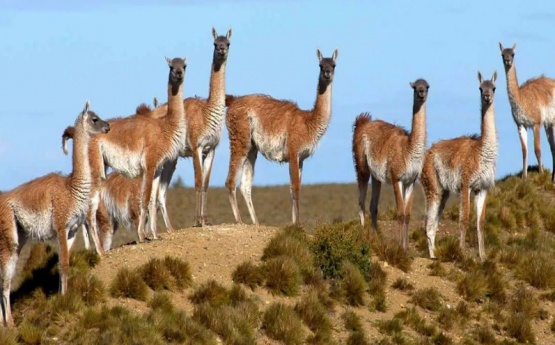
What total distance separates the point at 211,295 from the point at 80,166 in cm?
277

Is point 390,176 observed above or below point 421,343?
above

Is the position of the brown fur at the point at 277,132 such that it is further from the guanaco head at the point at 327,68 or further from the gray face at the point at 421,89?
the gray face at the point at 421,89

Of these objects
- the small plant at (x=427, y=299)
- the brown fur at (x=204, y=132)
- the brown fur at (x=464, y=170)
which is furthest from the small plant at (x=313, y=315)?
the brown fur at (x=464, y=170)

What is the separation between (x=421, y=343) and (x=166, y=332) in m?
3.95

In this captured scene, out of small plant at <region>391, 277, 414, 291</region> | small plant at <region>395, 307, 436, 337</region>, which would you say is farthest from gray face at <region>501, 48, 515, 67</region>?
small plant at <region>395, 307, 436, 337</region>

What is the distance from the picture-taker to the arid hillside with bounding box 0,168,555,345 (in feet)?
52.1

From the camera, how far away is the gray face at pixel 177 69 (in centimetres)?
1862

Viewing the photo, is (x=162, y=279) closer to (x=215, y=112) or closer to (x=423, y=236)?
(x=215, y=112)

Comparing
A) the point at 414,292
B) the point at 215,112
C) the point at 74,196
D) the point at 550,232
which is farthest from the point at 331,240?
the point at 550,232

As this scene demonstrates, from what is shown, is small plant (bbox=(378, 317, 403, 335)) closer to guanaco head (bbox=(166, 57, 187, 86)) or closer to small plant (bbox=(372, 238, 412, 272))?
small plant (bbox=(372, 238, 412, 272))

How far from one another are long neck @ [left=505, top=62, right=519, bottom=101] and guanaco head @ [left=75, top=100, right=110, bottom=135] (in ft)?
40.9

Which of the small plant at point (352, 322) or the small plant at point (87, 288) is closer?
the small plant at point (87, 288)

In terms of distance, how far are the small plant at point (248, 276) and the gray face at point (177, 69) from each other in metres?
3.30

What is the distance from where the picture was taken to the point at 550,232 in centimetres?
2469
